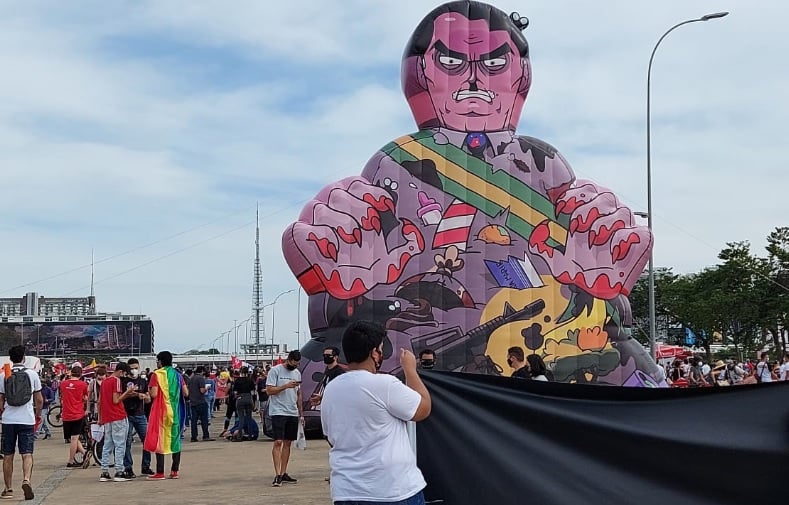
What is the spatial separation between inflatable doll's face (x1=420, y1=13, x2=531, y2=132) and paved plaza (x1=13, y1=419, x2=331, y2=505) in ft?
22.5

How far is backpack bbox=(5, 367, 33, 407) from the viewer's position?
1073 centimetres

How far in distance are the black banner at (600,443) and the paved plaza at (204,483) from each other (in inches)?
201

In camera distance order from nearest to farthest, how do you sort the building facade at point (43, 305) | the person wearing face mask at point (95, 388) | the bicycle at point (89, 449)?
the bicycle at point (89, 449), the person wearing face mask at point (95, 388), the building facade at point (43, 305)

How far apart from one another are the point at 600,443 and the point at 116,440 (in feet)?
30.0

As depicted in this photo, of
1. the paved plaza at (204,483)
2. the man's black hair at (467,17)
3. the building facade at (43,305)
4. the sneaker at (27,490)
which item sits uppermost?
the building facade at (43,305)

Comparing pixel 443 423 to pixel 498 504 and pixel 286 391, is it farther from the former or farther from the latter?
pixel 286 391

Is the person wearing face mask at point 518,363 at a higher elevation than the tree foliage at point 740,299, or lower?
lower

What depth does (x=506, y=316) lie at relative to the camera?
17672mm

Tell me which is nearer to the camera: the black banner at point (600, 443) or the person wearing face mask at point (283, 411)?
the black banner at point (600, 443)

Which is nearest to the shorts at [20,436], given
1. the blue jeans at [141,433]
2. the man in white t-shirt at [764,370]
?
the blue jeans at [141,433]

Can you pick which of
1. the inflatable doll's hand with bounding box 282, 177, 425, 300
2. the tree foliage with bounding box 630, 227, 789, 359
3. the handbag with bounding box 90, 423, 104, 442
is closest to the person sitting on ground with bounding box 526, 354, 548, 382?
the handbag with bounding box 90, 423, 104, 442

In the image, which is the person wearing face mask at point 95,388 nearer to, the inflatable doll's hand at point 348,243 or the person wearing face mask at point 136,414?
the person wearing face mask at point 136,414

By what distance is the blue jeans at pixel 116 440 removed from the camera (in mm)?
13031

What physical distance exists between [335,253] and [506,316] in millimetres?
3335
